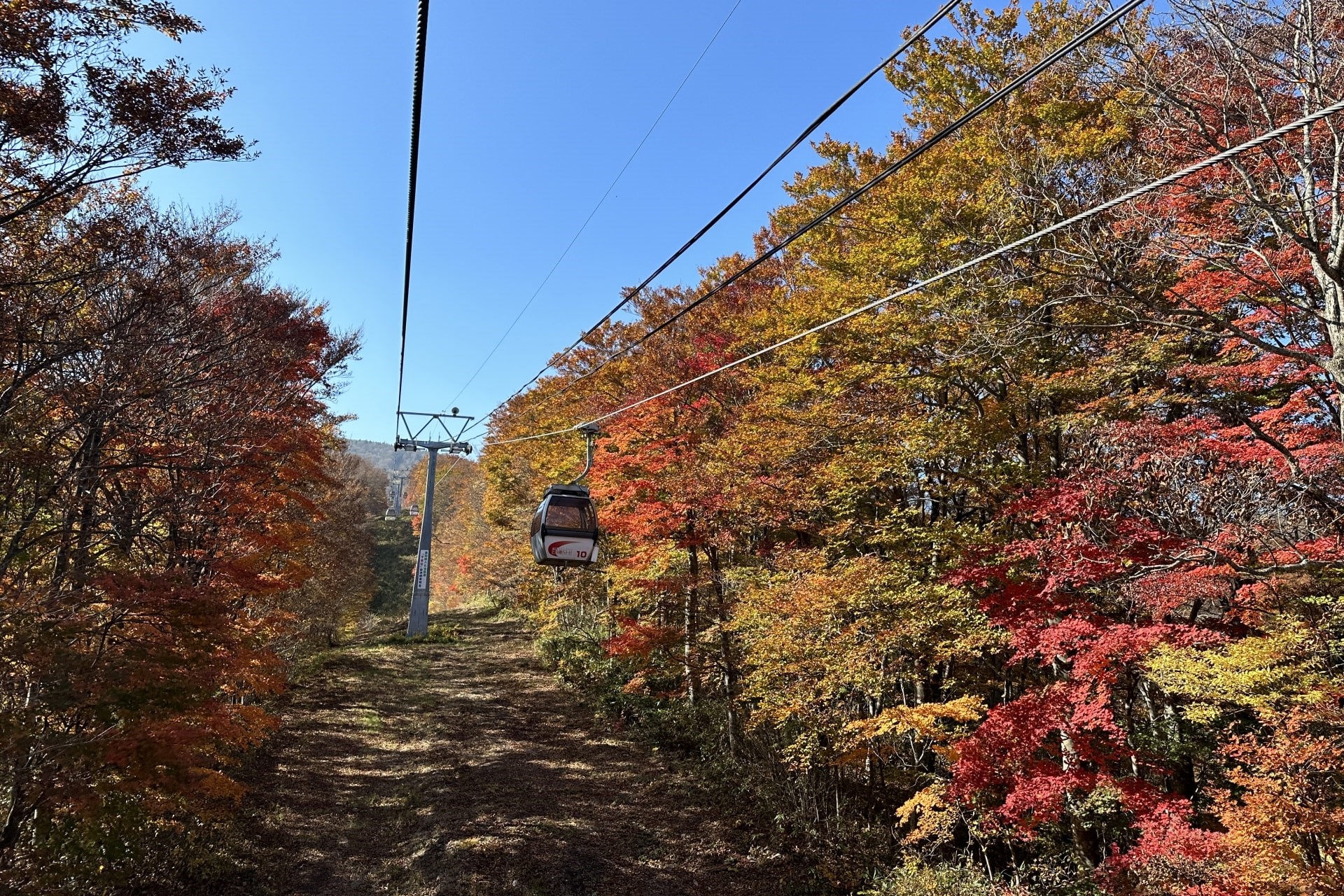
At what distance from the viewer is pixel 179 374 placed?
8.30 meters

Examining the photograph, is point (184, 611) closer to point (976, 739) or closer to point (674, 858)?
point (674, 858)

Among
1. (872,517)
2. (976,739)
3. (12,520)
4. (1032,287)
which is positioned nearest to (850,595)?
(976,739)

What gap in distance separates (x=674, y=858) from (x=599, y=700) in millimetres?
8830

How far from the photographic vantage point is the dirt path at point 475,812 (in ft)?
34.2

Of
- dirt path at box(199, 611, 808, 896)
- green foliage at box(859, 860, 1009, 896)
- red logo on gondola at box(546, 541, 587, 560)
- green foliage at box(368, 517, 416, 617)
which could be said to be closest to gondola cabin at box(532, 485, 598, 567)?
red logo on gondola at box(546, 541, 587, 560)

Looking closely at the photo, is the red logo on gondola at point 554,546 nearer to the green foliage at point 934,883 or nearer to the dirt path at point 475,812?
the dirt path at point 475,812

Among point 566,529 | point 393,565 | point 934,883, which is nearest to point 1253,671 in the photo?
point 934,883

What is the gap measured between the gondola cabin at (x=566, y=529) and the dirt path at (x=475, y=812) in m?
4.79

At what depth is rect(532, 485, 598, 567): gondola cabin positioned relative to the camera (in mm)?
12680

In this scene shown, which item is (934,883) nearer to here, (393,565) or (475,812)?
(475,812)

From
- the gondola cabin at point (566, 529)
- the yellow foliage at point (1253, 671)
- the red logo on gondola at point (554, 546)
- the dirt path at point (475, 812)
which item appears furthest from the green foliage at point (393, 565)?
the yellow foliage at point (1253, 671)

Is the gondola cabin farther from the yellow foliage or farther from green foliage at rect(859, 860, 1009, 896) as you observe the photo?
the yellow foliage

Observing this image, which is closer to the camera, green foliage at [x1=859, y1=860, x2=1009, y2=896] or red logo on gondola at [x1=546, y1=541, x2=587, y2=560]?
green foliage at [x1=859, y1=860, x2=1009, y2=896]

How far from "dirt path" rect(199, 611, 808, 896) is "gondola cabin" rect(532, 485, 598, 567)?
4.79m
